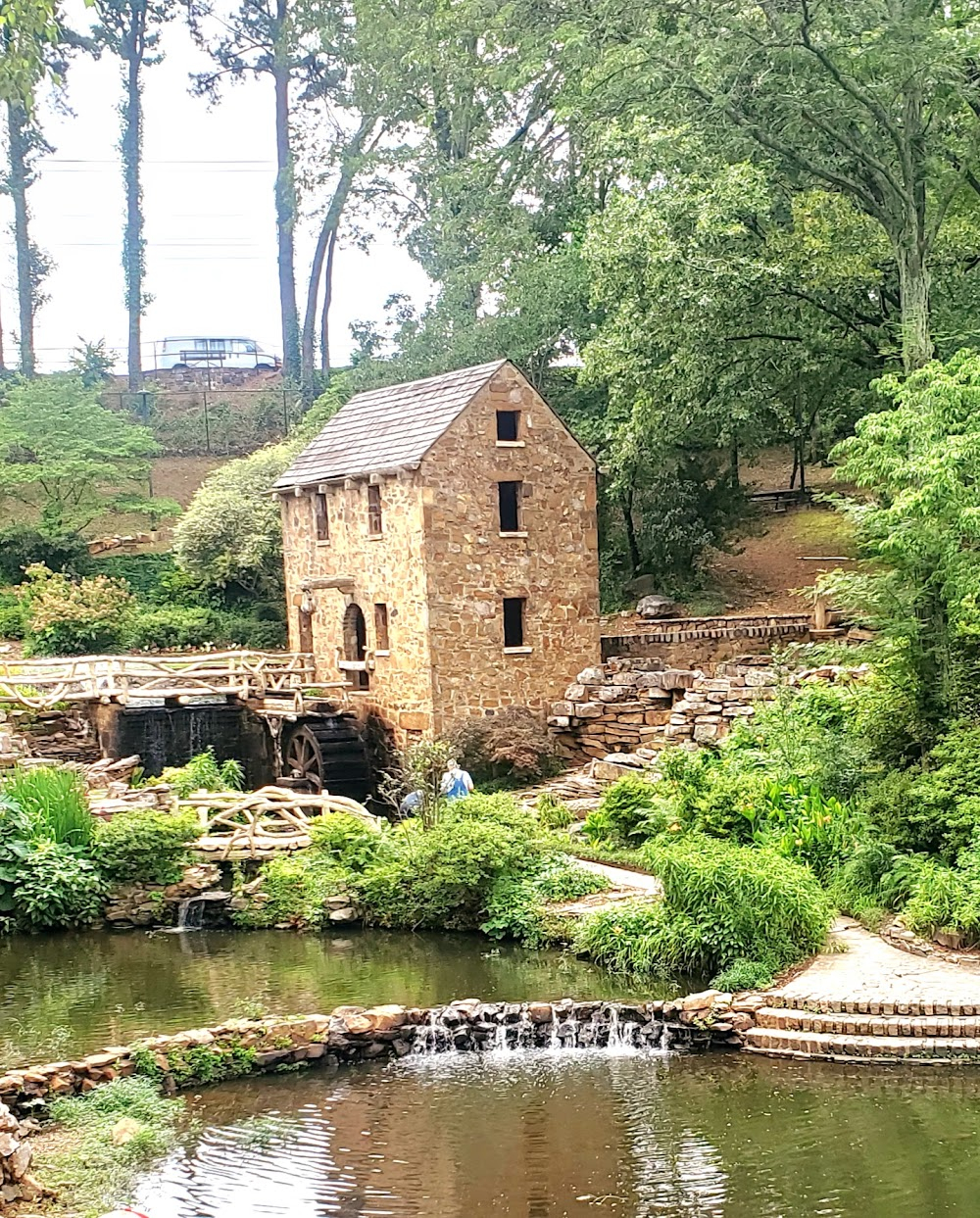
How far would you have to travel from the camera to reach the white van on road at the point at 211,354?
5206cm

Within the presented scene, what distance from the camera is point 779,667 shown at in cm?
2169

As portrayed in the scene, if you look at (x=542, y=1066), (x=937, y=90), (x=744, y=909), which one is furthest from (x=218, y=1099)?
(x=937, y=90)

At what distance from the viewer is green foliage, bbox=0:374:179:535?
117 feet

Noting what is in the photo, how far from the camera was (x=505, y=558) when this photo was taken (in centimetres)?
2477

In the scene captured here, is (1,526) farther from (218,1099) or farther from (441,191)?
(218,1099)

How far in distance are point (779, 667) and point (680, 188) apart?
8.20 meters

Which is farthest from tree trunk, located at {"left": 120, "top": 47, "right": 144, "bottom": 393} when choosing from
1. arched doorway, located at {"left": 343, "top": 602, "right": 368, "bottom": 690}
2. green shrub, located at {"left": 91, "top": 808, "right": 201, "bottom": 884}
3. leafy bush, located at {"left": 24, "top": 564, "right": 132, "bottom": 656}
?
green shrub, located at {"left": 91, "top": 808, "right": 201, "bottom": 884}

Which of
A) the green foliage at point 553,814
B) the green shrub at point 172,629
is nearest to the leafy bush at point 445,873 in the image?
the green foliage at point 553,814

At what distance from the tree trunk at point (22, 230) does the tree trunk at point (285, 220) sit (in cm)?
860

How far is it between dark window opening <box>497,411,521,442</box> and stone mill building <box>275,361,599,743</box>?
2 cm

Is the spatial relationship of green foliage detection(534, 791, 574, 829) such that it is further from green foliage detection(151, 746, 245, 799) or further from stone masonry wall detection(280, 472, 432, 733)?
green foliage detection(151, 746, 245, 799)

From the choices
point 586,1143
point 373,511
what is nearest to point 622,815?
point 586,1143

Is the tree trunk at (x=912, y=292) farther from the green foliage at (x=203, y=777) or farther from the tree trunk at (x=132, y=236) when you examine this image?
the tree trunk at (x=132, y=236)

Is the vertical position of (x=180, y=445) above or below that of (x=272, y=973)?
above
